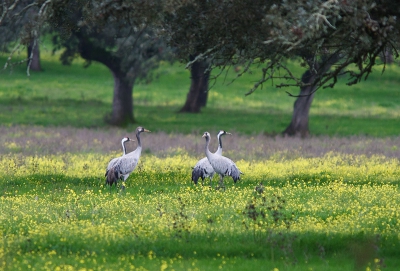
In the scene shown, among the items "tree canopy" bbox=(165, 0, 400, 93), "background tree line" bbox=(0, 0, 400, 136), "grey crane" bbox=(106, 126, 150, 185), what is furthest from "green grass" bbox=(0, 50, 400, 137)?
"tree canopy" bbox=(165, 0, 400, 93)

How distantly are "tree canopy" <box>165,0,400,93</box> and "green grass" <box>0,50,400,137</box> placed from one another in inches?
887

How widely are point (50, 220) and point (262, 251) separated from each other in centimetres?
445

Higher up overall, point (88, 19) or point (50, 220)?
point (88, 19)

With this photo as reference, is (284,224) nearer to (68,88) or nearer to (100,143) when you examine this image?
(100,143)

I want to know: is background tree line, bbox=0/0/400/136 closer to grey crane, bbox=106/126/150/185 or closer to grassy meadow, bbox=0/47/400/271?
grassy meadow, bbox=0/47/400/271

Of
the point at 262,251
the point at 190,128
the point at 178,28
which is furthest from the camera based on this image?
the point at 190,128

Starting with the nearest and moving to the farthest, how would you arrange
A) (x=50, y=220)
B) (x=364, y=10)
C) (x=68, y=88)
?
(x=364, y=10)
(x=50, y=220)
(x=68, y=88)

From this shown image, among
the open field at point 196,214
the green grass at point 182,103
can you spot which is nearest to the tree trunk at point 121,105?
the green grass at point 182,103

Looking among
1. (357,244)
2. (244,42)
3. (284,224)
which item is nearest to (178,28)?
(244,42)

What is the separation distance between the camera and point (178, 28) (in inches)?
631

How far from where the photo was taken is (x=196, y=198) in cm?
1791

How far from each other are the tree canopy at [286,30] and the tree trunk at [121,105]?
2695 centimetres

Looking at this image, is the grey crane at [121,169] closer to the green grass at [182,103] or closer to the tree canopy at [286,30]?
the tree canopy at [286,30]

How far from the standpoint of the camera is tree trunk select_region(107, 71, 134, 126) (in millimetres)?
43094
